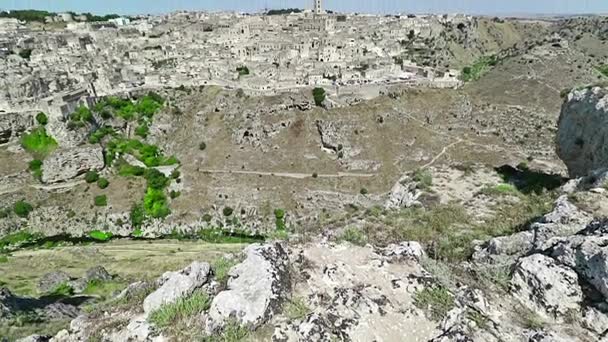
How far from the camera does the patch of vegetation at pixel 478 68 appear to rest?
6619 cm

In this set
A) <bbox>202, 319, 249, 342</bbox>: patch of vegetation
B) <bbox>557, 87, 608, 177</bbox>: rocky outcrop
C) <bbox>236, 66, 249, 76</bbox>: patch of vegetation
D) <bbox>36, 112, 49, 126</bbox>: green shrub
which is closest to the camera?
<bbox>202, 319, 249, 342</bbox>: patch of vegetation

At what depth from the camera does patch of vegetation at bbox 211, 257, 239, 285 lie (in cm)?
808

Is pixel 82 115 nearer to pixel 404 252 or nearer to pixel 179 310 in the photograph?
pixel 179 310

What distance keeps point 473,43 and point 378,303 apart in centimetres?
9320

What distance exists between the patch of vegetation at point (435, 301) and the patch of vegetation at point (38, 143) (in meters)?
43.5

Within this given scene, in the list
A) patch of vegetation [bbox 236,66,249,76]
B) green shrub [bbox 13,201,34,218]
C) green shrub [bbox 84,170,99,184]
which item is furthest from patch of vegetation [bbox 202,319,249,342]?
patch of vegetation [bbox 236,66,249,76]

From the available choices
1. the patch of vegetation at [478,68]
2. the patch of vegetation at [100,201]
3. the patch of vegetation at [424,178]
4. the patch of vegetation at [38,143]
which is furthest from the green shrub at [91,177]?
the patch of vegetation at [478,68]

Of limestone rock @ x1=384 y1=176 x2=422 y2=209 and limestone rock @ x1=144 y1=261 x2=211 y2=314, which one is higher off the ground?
limestone rock @ x1=144 y1=261 x2=211 y2=314

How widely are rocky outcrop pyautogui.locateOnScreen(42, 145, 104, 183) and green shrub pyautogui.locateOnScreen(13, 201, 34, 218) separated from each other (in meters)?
3.28

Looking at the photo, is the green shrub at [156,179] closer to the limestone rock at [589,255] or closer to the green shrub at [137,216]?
the green shrub at [137,216]

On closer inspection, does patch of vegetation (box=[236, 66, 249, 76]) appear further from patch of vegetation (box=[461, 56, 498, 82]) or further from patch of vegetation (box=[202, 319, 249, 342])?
patch of vegetation (box=[202, 319, 249, 342])

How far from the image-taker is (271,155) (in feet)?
147

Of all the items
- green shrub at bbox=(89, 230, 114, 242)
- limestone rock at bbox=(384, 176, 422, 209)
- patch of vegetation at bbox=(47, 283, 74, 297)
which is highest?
limestone rock at bbox=(384, 176, 422, 209)

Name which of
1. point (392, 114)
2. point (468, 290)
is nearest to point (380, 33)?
point (392, 114)
